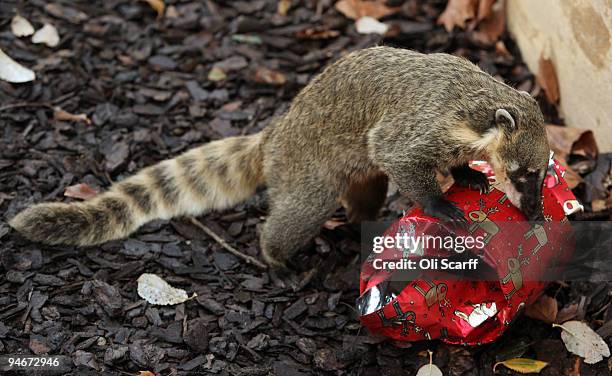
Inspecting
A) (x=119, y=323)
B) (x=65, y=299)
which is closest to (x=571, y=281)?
(x=119, y=323)

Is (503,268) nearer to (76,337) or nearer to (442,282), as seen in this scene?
(442,282)

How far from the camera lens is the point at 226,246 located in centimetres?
605

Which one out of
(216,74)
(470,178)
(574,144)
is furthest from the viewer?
(216,74)

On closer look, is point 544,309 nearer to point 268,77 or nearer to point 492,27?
point 268,77

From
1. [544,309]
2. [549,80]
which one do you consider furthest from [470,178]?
[549,80]

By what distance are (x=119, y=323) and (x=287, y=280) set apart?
1.21m

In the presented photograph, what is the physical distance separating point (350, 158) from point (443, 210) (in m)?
0.86

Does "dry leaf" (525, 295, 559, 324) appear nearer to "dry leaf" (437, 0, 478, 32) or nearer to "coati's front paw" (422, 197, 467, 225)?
"coati's front paw" (422, 197, 467, 225)

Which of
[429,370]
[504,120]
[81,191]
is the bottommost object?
[429,370]

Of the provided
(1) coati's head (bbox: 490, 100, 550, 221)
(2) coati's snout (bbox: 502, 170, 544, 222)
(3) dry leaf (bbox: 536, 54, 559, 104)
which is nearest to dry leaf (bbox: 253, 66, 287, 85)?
(3) dry leaf (bbox: 536, 54, 559, 104)

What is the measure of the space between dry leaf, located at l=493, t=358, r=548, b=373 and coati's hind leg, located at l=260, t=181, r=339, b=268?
5.08 feet

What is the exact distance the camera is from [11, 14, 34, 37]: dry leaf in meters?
7.46

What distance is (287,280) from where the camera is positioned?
5.89m

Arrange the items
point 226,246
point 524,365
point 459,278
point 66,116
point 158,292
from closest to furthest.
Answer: point 459,278
point 524,365
point 158,292
point 226,246
point 66,116
